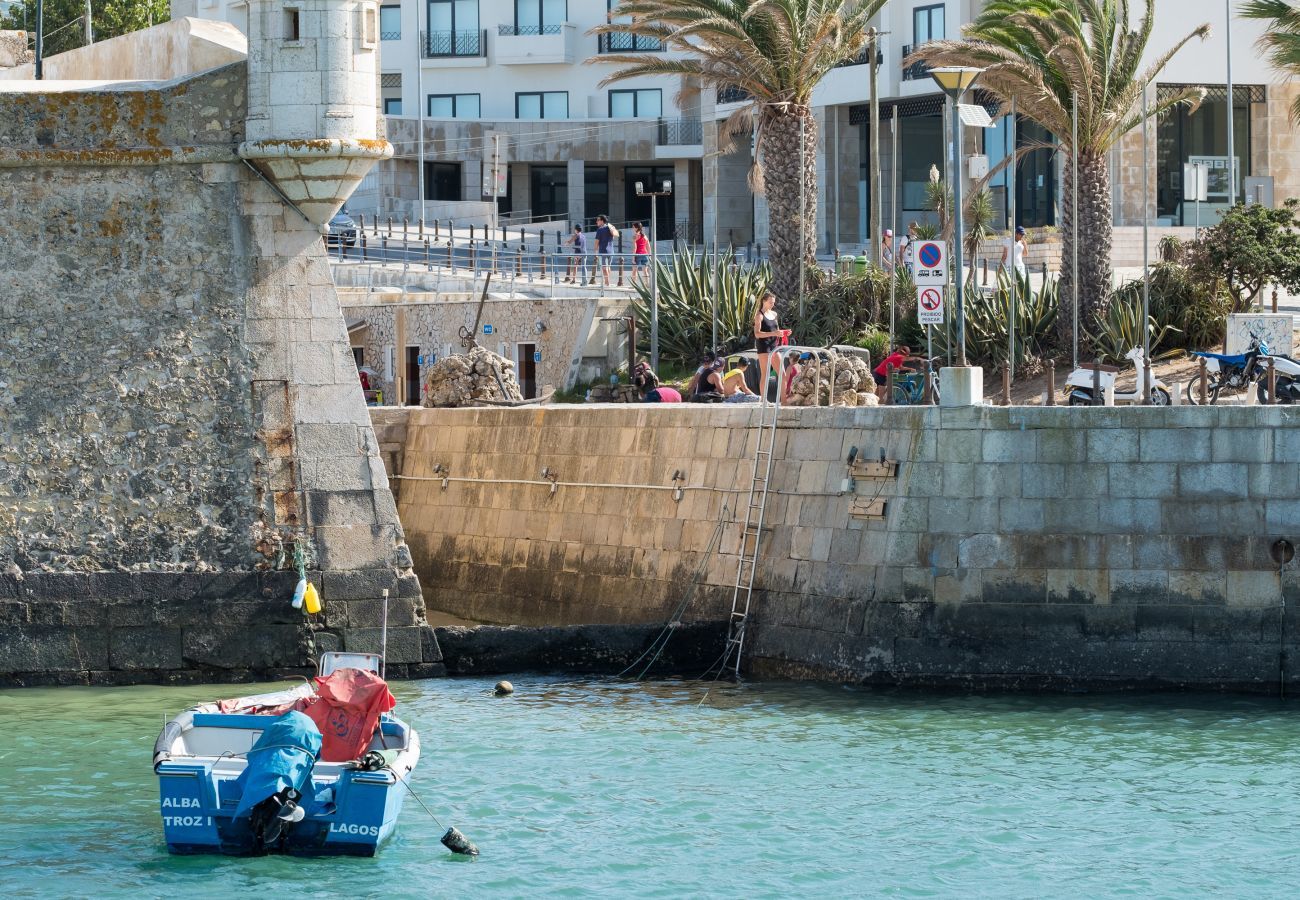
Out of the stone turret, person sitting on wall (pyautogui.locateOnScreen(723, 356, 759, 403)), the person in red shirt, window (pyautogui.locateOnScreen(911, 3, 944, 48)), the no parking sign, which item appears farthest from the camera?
window (pyautogui.locateOnScreen(911, 3, 944, 48))

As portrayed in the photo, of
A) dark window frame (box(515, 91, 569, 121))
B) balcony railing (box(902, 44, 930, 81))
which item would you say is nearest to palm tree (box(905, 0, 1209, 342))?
balcony railing (box(902, 44, 930, 81))

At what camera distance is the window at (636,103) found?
64.9 meters

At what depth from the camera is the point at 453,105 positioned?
65438mm

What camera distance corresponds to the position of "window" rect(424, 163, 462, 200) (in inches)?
2515

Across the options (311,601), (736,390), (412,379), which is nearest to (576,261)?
(412,379)

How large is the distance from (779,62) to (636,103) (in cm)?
3561

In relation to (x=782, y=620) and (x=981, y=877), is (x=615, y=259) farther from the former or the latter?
(x=981, y=877)

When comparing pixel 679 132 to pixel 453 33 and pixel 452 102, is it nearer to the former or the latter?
pixel 452 102

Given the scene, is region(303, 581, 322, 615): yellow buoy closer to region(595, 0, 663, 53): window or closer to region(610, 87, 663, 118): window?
region(595, 0, 663, 53): window

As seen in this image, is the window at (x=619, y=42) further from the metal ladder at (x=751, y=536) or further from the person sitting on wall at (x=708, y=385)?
the metal ladder at (x=751, y=536)

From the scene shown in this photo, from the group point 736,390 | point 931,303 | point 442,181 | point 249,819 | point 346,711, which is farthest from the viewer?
point 442,181

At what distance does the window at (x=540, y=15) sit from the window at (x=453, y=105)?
2.59 metres

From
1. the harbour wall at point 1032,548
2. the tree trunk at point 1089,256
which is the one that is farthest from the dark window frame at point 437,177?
Answer: the harbour wall at point 1032,548

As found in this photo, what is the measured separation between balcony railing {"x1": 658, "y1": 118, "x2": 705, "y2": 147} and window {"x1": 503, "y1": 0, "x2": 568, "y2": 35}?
4.84m
